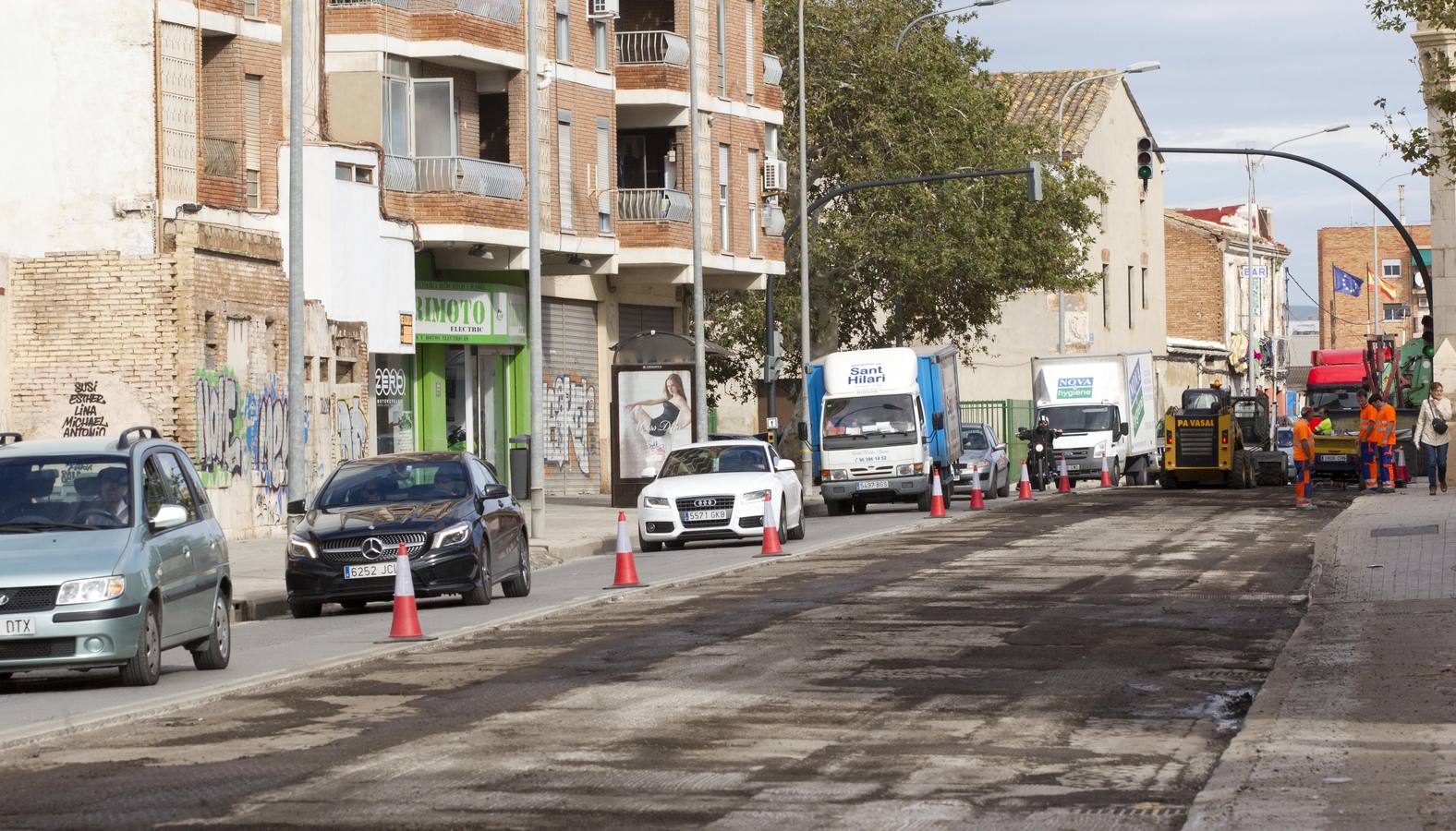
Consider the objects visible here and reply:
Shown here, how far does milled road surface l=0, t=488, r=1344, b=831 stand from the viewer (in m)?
8.96

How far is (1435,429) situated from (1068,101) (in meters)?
47.4

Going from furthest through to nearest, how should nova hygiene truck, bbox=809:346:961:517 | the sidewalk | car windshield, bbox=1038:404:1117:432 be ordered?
1. car windshield, bbox=1038:404:1117:432
2. nova hygiene truck, bbox=809:346:961:517
3. the sidewalk

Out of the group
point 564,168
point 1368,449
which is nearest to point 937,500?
point 1368,449

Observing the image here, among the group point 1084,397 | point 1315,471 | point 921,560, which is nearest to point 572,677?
point 921,560

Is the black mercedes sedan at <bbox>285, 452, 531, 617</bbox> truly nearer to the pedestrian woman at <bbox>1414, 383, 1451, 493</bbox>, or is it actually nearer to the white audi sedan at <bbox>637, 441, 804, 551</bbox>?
the white audi sedan at <bbox>637, 441, 804, 551</bbox>

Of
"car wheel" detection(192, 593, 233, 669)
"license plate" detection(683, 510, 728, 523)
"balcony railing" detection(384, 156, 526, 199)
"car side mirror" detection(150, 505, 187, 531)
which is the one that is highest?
"balcony railing" detection(384, 156, 526, 199)

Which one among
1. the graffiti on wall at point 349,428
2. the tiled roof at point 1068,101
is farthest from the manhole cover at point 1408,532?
the tiled roof at point 1068,101

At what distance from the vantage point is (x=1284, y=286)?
119750 millimetres

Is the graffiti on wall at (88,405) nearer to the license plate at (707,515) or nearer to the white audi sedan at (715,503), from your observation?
the white audi sedan at (715,503)

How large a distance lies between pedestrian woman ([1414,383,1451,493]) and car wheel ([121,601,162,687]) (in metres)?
26.7

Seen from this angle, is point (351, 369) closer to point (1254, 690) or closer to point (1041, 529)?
point (1041, 529)

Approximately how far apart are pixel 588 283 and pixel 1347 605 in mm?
30748

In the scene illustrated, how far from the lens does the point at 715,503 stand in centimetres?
2914

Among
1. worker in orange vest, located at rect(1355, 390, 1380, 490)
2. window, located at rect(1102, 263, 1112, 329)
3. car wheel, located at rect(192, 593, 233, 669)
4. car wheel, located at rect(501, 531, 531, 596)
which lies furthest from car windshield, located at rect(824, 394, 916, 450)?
window, located at rect(1102, 263, 1112, 329)
